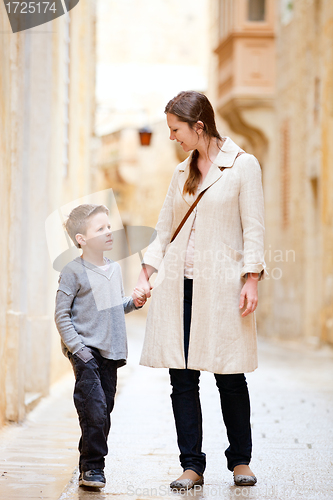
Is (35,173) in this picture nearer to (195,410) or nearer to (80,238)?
(80,238)

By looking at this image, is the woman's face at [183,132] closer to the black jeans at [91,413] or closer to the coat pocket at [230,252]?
the coat pocket at [230,252]

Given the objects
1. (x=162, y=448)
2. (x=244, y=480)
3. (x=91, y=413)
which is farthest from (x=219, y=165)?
(x=162, y=448)

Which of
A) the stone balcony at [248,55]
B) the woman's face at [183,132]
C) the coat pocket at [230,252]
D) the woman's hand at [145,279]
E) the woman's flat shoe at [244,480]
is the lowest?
the woman's flat shoe at [244,480]

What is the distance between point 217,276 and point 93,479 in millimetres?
1054

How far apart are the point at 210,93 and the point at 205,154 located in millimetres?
20826

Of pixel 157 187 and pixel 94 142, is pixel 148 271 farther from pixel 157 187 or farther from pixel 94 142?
pixel 157 187

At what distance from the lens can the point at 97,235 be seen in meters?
3.82

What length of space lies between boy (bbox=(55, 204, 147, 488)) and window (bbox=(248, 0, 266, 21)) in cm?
1553

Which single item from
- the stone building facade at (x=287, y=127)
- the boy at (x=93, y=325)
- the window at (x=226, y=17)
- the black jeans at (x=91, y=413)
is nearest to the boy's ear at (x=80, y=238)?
the boy at (x=93, y=325)

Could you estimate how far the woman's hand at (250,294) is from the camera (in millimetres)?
3713

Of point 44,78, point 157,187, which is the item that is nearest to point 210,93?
point 157,187

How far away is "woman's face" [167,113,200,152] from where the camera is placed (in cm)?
384

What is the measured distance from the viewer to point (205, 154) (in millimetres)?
3957

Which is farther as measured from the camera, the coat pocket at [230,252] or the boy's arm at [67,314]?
the coat pocket at [230,252]
